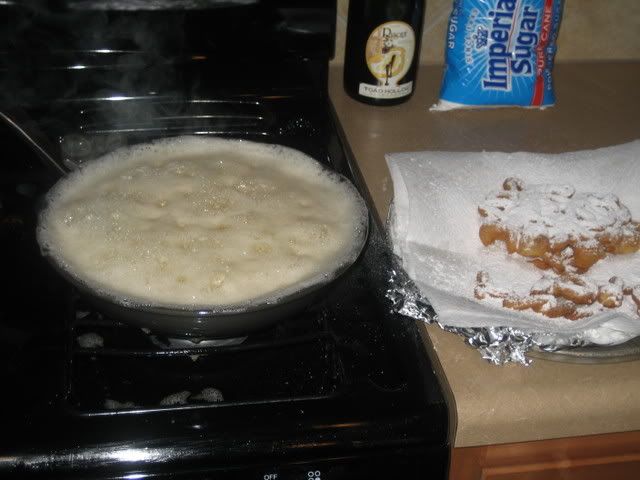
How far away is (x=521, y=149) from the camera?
3.59 feet

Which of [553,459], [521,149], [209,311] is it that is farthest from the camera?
[521,149]

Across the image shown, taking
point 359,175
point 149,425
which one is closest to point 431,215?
point 359,175

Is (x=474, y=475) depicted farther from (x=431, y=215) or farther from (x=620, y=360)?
(x=431, y=215)

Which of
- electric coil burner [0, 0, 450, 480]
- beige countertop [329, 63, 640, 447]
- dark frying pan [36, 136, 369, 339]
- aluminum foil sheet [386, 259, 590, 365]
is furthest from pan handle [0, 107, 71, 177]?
aluminum foil sheet [386, 259, 590, 365]

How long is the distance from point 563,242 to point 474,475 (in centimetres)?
29

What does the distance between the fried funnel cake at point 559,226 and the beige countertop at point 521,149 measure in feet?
0.48

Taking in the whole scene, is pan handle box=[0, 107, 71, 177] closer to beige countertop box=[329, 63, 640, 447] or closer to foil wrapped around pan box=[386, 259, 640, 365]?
beige countertop box=[329, 63, 640, 447]

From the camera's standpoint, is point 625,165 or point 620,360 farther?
Answer: point 625,165

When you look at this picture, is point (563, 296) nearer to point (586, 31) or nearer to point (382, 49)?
point (382, 49)

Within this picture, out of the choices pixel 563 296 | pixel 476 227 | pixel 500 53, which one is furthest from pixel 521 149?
pixel 563 296

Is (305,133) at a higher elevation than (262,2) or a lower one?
lower

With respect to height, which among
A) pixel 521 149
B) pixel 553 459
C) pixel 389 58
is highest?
pixel 389 58

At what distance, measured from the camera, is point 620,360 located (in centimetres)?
69

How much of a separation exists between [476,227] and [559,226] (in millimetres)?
102
